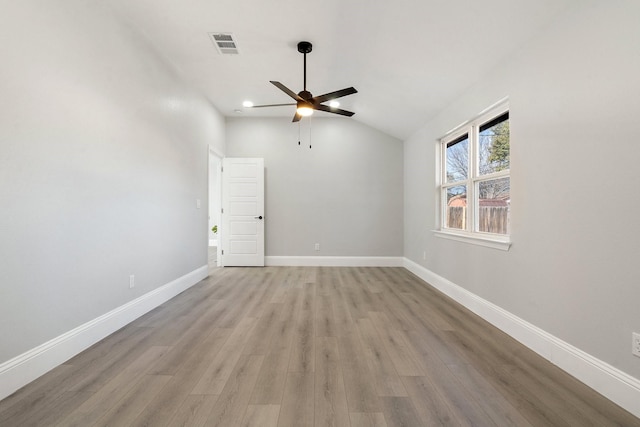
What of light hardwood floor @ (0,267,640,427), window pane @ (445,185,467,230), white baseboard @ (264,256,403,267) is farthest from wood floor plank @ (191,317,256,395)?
white baseboard @ (264,256,403,267)

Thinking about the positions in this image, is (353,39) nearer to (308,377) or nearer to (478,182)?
(478,182)

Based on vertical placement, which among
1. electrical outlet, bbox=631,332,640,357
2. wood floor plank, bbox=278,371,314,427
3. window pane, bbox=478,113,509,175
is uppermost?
window pane, bbox=478,113,509,175

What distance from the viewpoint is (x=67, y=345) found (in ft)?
6.60

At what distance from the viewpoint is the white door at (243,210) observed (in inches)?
215

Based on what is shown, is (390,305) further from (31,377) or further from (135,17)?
(135,17)

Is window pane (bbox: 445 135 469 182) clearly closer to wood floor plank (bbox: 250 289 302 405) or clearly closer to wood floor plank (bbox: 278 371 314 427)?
wood floor plank (bbox: 250 289 302 405)

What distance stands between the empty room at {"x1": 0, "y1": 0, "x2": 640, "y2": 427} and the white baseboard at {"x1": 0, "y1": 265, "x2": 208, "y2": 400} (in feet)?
0.05

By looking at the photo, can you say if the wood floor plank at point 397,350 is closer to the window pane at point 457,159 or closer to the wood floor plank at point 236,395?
the wood floor plank at point 236,395

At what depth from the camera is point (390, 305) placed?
325 cm

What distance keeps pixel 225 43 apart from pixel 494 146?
3.05 m

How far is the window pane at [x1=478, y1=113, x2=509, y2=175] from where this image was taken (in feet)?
9.12

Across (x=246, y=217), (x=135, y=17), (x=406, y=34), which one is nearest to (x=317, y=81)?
(x=406, y=34)

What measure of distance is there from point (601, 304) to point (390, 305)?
1.86 m

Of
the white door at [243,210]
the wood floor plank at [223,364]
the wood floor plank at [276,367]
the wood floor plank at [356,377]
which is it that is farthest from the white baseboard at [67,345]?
the white door at [243,210]
